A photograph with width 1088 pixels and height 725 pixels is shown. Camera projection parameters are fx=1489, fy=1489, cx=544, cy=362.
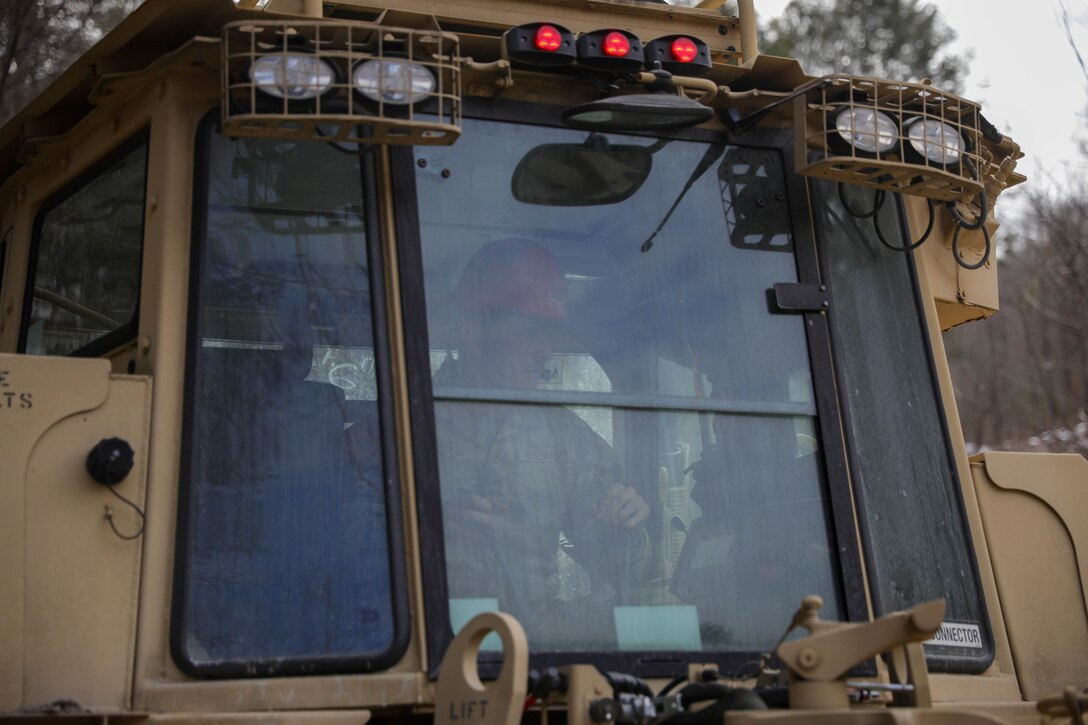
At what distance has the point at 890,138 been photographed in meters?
4.12

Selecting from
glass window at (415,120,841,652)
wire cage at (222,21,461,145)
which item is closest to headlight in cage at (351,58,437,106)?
wire cage at (222,21,461,145)

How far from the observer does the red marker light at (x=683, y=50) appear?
4156 millimetres

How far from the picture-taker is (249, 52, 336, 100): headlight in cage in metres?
3.58

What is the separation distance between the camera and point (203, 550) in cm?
346

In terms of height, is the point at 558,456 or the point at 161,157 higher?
the point at 161,157

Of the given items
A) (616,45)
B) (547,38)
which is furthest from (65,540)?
(616,45)

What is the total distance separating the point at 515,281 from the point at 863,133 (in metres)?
1.06

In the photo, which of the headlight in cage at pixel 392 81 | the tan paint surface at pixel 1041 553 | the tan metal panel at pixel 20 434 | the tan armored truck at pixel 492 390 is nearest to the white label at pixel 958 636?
the tan armored truck at pixel 492 390

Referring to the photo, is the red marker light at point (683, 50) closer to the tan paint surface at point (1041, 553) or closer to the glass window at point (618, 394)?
the glass window at point (618, 394)

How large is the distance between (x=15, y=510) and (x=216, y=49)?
127cm

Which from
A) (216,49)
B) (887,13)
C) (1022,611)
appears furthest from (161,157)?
(887,13)

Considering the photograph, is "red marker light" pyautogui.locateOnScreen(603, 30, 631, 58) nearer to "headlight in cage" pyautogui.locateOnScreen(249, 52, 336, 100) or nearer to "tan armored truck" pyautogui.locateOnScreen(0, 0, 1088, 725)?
"tan armored truck" pyautogui.locateOnScreen(0, 0, 1088, 725)

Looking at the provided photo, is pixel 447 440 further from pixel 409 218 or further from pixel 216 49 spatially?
pixel 216 49

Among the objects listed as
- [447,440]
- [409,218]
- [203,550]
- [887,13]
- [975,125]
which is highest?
[887,13]
